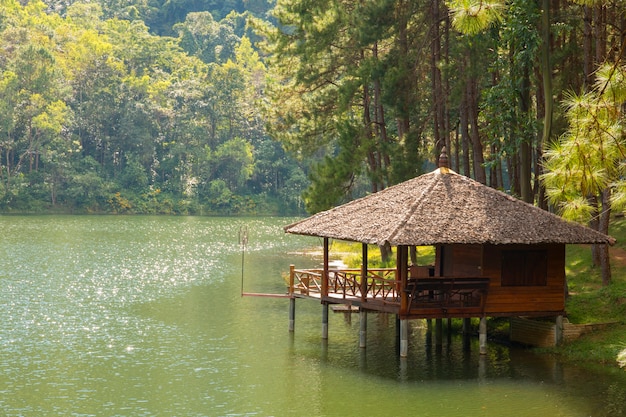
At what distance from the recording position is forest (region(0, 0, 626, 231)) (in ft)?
104

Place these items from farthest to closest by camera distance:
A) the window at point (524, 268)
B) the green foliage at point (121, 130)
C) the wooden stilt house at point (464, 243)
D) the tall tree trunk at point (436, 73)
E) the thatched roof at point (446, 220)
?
the green foliage at point (121, 130) < the tall tree trunk at point (436, 73) < the window at point (524, 268) < the wooden stilt house at point (464, 243) < the thatched roof at point (446, 220)

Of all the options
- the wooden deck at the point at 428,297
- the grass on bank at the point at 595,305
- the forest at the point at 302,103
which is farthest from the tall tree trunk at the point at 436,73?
the wooden deck at the point at 428,297

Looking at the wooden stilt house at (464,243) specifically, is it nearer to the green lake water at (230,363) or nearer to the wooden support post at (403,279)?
the wooden support post at (403,279)

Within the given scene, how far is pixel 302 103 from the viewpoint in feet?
169

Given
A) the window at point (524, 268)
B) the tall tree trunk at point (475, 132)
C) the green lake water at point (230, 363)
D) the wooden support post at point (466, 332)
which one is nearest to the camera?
the green lake water at point (230, 363)

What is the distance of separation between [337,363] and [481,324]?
4439 millimetres

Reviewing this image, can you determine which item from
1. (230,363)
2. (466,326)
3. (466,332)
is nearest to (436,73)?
(466,326)

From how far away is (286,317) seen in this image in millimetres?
35344

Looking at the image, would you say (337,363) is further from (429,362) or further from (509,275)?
(509,275)

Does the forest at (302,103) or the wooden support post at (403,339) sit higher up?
the forest at (302,103)

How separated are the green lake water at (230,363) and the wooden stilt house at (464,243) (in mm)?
1654

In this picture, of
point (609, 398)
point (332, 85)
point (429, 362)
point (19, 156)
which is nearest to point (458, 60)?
point (332, 85)

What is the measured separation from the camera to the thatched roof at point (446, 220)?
87.7ft

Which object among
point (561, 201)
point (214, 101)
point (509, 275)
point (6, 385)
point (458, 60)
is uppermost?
point (214, 101)
